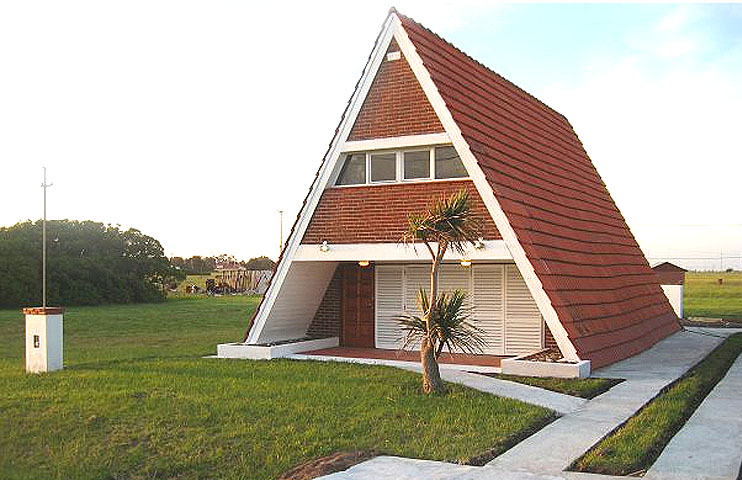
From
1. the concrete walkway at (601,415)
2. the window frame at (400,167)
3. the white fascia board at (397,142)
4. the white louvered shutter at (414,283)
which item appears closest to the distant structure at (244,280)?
the white louvered shutter at (414,283)

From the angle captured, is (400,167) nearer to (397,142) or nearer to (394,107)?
(397,142)

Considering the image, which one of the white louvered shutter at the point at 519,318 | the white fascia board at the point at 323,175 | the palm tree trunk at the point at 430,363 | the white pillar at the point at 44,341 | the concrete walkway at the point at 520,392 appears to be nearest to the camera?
the concrete walkway at the point at 520,392

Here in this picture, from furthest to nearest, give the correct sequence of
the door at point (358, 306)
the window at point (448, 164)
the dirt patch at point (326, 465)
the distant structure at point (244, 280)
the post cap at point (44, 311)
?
the distant structure at point (244, 280) < the door at point (358, 306) < the window at point (448, 164) < the post cap at point (44, 311) < the dirt patch at point (326, 465)

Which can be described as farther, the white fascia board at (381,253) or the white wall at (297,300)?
the white wall at (297,300)

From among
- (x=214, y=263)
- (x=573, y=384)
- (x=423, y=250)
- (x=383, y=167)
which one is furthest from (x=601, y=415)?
(x=214, y=263)

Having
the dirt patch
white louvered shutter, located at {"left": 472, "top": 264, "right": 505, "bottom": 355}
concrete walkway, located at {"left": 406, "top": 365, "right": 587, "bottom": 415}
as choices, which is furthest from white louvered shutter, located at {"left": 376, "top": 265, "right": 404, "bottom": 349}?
the dirt patch

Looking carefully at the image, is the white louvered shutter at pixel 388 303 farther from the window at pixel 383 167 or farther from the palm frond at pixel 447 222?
the palm frond at pixel 447 222

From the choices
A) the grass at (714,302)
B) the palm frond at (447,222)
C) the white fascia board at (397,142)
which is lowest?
the grass at (714,302)

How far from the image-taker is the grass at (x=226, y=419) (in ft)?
26.7

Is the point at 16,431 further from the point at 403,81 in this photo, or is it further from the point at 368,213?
the point at 403,81

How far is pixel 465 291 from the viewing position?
16.7 metres

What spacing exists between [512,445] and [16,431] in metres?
5.89

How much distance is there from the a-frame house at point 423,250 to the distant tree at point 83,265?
93.1 ft

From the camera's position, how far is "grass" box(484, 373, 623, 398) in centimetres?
1150
